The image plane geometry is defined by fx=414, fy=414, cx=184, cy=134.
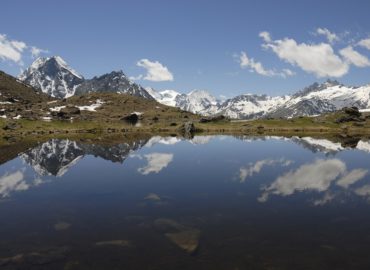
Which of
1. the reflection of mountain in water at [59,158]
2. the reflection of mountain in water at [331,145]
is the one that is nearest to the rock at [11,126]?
the reflection of mountain in water at [59,158]

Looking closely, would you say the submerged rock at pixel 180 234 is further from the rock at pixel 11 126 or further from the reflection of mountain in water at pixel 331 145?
the rock at pixel 11 126

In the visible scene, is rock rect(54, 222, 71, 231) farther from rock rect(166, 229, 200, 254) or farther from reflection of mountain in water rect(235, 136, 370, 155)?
reflection of mountain in water rect(235, 136, 370, 155)

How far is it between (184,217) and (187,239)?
624 cm

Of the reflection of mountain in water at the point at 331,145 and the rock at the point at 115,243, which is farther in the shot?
the reflection of mountain in water at the point at 331,145

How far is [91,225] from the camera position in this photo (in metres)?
32.8

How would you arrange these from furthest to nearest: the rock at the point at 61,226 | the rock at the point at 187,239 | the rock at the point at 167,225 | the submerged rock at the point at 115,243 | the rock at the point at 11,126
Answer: the rock at the point at 11,126 → the rock at the point at 61,226 → the rock at the point at 167,225 → the submerged rock at the point at 115,243 → the rock at the point at 187,239

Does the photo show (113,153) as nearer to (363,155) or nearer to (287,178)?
(287,178)

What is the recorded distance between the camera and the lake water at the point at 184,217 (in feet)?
83.4

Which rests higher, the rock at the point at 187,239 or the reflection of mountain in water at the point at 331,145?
the reflection of mountain in water at the point at 331,145

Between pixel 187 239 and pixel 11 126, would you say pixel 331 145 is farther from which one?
pixel 11 126

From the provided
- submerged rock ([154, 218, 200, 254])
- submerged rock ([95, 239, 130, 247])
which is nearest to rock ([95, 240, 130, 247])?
submerged rock ([95, 239, 130, 247])

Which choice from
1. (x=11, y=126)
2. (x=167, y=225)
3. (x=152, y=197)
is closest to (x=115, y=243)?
(x=167, y=225)

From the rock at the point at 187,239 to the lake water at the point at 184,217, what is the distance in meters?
0.07

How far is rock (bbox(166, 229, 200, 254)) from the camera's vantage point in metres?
27.1
